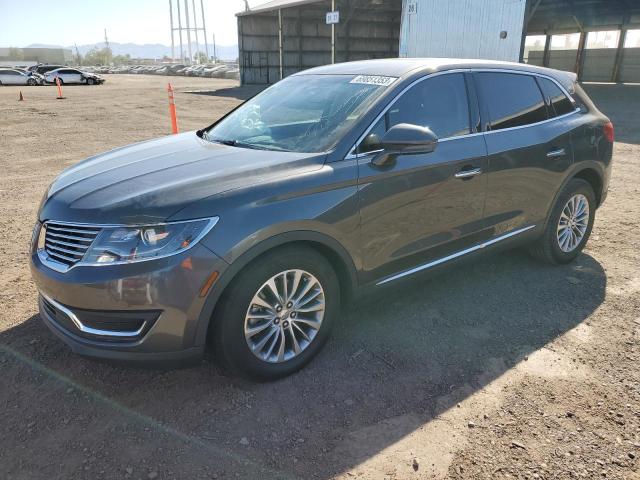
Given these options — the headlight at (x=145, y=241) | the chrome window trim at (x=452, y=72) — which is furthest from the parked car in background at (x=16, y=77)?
the headlight at (x=145, y=241)

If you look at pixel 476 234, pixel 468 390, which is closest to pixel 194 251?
pixel 468 390

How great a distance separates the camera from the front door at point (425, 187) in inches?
123

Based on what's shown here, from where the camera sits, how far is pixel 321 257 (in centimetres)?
298

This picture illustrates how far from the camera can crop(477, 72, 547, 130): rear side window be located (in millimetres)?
3824

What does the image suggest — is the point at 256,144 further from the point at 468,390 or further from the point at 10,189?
the point at 10,189

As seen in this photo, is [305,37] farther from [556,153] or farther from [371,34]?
[556,153]

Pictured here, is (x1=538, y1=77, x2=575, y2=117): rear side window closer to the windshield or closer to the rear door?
the rear door

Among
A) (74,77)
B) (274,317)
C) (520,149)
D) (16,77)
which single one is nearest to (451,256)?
(520,149)

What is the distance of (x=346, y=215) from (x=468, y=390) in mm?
1242

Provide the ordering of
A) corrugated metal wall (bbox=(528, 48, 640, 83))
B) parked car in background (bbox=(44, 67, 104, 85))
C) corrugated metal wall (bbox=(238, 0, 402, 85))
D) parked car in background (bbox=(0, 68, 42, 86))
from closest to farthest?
corrugated metal wall (bbox=(238, 0, 402, 85))
corrugated metal wall (bbox=(528, 48, 640, 83))
parked car in background (bbox=(0, 68, 42, 86))
parked car in background (bbox=(44, 67, 104, 85))

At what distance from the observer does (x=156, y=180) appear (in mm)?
2814

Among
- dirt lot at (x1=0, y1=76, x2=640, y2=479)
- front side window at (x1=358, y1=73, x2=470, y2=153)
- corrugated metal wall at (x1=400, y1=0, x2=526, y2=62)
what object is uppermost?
corrugated metal wall at (x1=400, y1=0, x2=526, y2=62)

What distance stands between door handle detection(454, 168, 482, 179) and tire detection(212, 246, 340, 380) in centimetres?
119

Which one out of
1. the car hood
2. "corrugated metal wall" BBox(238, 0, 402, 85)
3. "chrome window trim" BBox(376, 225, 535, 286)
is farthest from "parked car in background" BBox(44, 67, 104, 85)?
"chrome window trim" BBox(376, 225, 535, 286)
